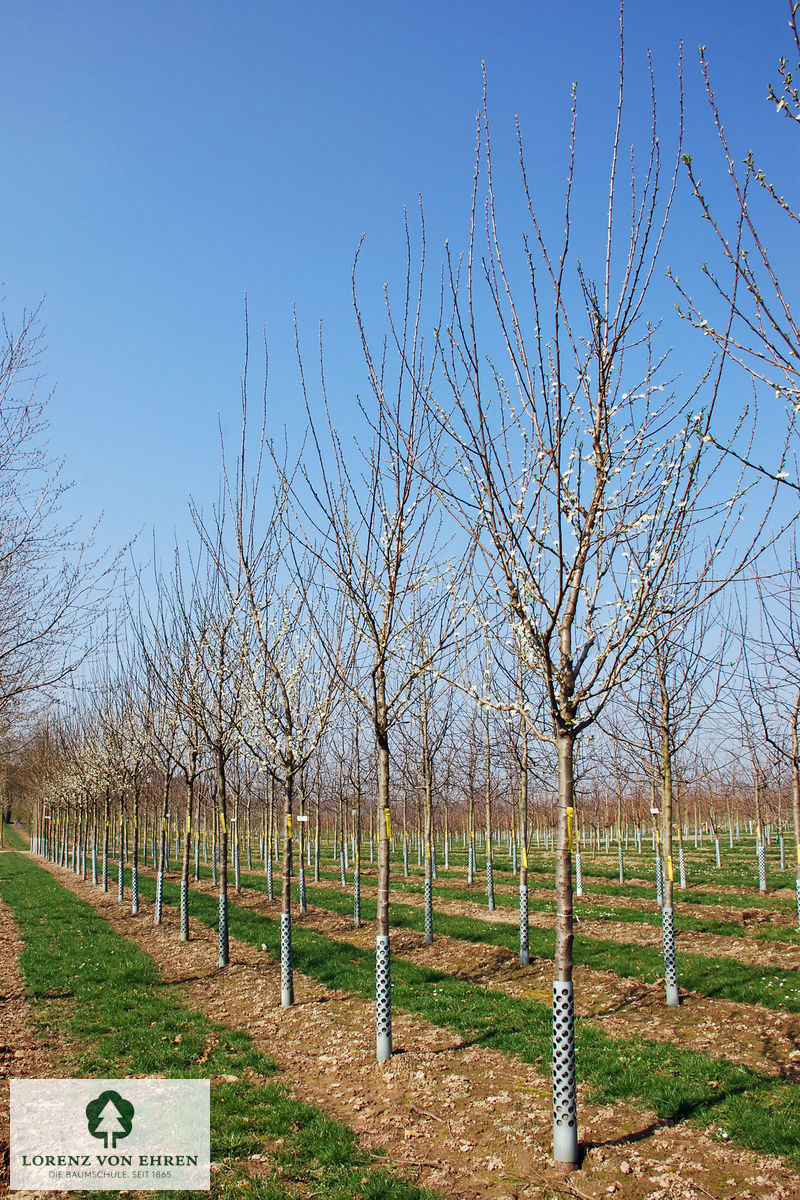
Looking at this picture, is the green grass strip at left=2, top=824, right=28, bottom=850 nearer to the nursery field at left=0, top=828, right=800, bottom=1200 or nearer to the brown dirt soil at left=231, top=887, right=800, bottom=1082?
the nursery field at left=0, top=828, right=800, bottom=1200

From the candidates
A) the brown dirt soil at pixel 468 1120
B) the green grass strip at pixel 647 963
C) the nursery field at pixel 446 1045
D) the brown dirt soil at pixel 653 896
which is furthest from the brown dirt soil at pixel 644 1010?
the brown dirt soil at pixel 653 896

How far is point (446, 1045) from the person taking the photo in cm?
698

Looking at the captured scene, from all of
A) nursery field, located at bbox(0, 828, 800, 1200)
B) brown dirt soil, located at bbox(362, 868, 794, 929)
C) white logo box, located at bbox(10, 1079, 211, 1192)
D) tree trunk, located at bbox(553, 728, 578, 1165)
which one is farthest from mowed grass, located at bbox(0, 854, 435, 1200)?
brown dirt soil, located at bbox(362, 868, 794, 929)

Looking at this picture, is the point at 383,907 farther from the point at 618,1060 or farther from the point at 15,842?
the point at 15,842

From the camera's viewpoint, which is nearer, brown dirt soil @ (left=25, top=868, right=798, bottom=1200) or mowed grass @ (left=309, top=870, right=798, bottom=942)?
brown dirt soil @ (left=25, top=868, right=798, bottom=1200)

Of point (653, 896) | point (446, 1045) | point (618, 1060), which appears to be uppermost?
point (618, 1060)

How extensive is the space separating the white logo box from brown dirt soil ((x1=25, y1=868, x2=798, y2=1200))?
102 cm

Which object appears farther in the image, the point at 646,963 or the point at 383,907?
the point at 646,963

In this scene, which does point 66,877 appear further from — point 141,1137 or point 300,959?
point 141,1137

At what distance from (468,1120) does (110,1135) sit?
8.30 ft

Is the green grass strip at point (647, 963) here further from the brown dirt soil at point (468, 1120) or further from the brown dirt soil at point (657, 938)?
the brown dirt soil at point (468, 1120)

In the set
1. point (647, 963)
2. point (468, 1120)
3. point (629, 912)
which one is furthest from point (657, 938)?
point (468, 1120)

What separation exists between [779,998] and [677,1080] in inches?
116

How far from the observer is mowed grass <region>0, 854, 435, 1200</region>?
4.52 metres
